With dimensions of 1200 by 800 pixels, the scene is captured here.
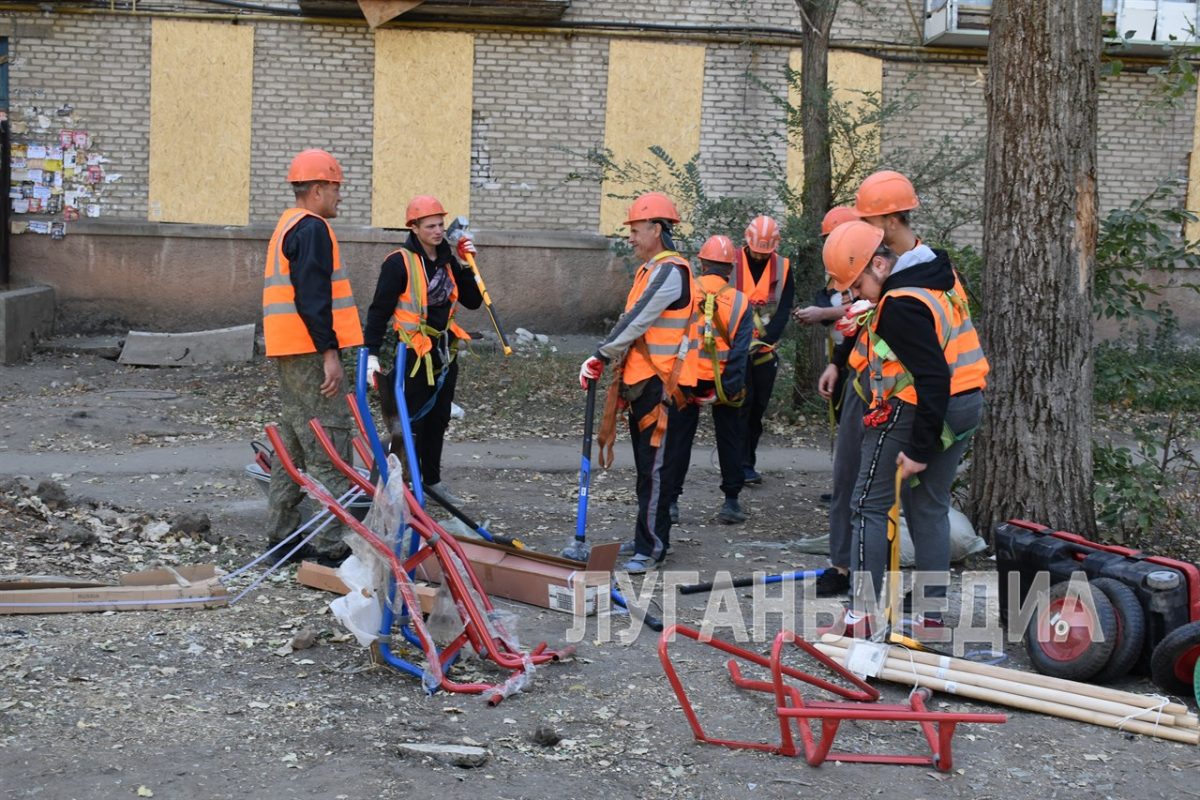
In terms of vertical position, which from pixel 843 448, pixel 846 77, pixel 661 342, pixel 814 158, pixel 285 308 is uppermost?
pixel 846 77

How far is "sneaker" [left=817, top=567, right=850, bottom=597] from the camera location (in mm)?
6055

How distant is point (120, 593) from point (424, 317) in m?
2.47

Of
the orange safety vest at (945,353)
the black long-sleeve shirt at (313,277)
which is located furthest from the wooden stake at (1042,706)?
the black long-sleeve shirt at (313,277)

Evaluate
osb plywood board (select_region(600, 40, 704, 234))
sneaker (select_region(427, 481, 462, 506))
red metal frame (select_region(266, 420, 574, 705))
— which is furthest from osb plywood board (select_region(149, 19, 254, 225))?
red metal frame (select_region(266, 420, 574, 705))

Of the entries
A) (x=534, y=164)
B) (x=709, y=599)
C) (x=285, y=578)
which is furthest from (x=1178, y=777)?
(x=534, y=164)

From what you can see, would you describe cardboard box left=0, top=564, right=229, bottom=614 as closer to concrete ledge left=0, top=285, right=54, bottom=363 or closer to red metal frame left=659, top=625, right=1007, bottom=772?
red metal frame left=659, top=625, right=1007, bottom=772

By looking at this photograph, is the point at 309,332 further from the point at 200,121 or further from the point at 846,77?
Result: the point at 846,77

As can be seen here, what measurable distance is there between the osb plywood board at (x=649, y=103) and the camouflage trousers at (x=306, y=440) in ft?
30.9

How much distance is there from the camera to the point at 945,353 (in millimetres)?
5078

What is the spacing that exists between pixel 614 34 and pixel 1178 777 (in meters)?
12.5

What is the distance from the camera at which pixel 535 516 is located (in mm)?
7801

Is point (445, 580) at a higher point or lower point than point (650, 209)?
lower

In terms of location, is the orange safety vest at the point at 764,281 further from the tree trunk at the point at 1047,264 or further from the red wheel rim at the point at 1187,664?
the red wheel rim at the point at 1187,664

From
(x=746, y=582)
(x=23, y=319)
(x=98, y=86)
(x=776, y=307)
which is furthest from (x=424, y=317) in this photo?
(x=98, y=86)
